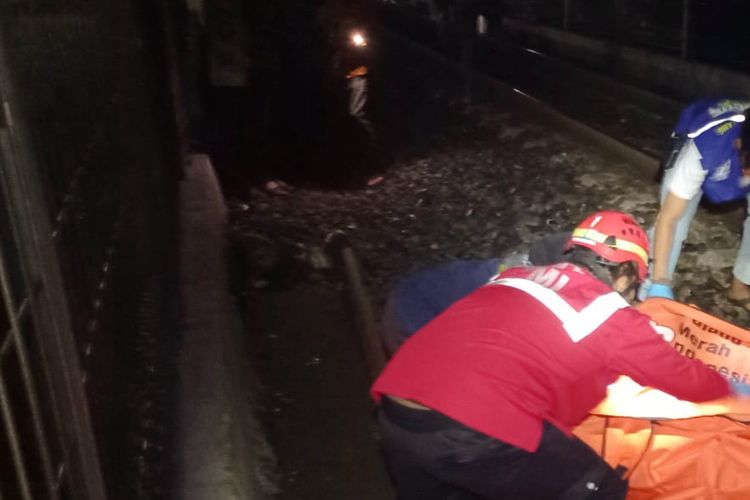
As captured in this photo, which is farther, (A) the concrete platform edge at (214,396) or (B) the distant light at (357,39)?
(B) the distant light at (357,39)

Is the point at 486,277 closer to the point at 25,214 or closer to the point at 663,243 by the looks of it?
the point at 663,243

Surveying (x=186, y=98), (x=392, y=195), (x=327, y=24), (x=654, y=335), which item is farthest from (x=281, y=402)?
(x=327, y=24)

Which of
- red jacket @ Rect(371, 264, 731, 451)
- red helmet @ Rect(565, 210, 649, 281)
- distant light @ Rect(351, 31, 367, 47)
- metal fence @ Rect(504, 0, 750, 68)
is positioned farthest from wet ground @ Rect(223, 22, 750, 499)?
metal fence @ Rect(504, 0, 750, 68)

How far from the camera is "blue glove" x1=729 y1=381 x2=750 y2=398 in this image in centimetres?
282

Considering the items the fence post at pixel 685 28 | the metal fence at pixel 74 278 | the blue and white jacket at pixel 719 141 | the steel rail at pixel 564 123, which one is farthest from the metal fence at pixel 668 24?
the metal fence at pixel 74 278

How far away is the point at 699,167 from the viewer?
4172 mm

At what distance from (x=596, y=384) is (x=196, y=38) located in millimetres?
11039

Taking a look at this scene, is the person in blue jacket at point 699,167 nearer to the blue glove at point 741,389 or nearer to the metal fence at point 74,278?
the blue glove at point 741,389

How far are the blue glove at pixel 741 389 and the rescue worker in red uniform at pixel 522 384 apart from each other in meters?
0.12

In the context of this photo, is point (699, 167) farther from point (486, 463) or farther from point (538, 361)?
point (486, 463)

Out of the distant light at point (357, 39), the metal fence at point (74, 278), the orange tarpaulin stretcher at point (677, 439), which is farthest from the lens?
the distant light at point (357, 39)

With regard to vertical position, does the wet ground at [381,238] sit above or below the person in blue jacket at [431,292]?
below

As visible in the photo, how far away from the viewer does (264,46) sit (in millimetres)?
13188

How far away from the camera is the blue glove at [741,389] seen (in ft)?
9.27
